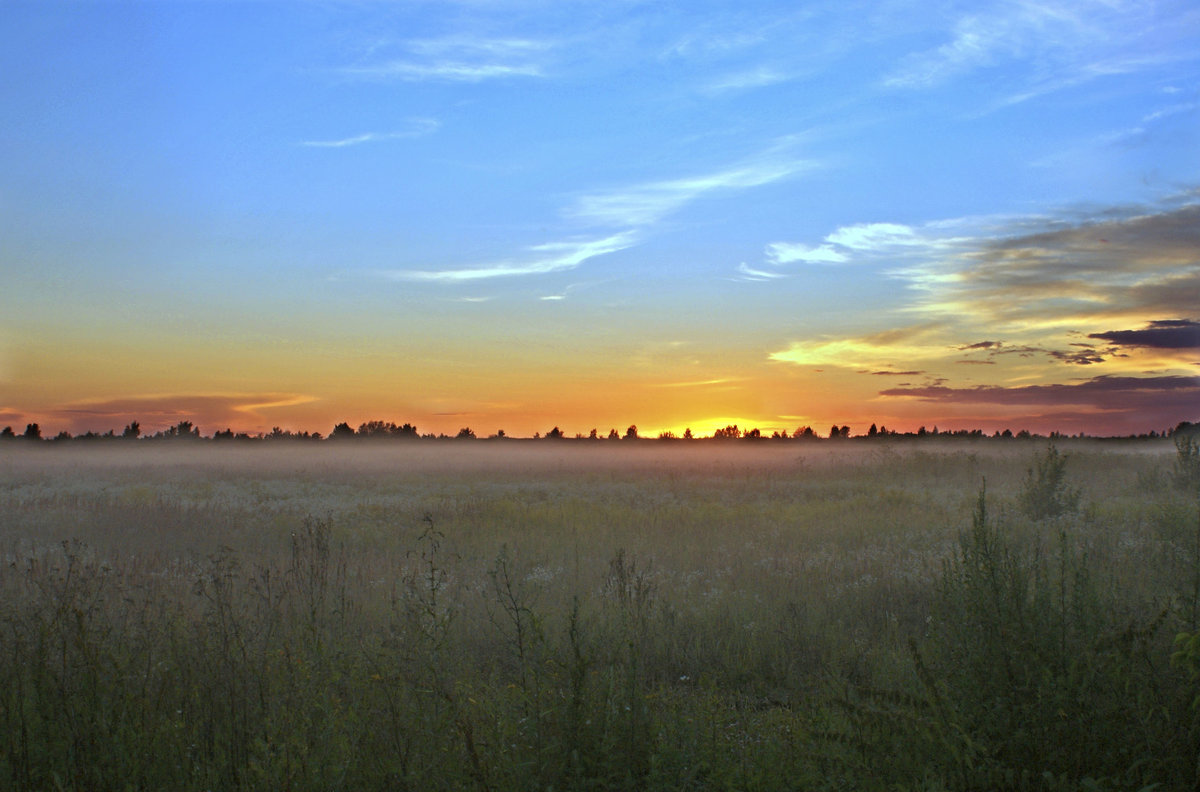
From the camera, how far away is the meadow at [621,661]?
434cm

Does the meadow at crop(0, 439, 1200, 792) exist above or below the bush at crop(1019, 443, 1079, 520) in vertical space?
below

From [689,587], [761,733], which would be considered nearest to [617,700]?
[761,733]

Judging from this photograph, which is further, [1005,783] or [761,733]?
[761,733]

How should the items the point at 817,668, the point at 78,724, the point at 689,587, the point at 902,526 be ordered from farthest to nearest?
1. the point at 902,526
2. the point at 689,587
3. the point at 817,668
4. the point at 78,724

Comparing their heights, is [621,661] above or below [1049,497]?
below

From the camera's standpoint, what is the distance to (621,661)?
6996mm

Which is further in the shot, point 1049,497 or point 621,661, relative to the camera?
point 1049,497

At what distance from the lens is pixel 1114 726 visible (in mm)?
4262

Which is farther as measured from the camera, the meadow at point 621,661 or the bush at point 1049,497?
the bush at point 1049,497

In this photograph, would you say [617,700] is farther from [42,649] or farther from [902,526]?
[902,526]

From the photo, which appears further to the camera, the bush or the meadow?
the bush

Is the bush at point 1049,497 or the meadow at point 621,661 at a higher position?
the bush at point 1049,497

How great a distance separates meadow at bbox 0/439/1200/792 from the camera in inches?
171

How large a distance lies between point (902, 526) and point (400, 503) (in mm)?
13049
